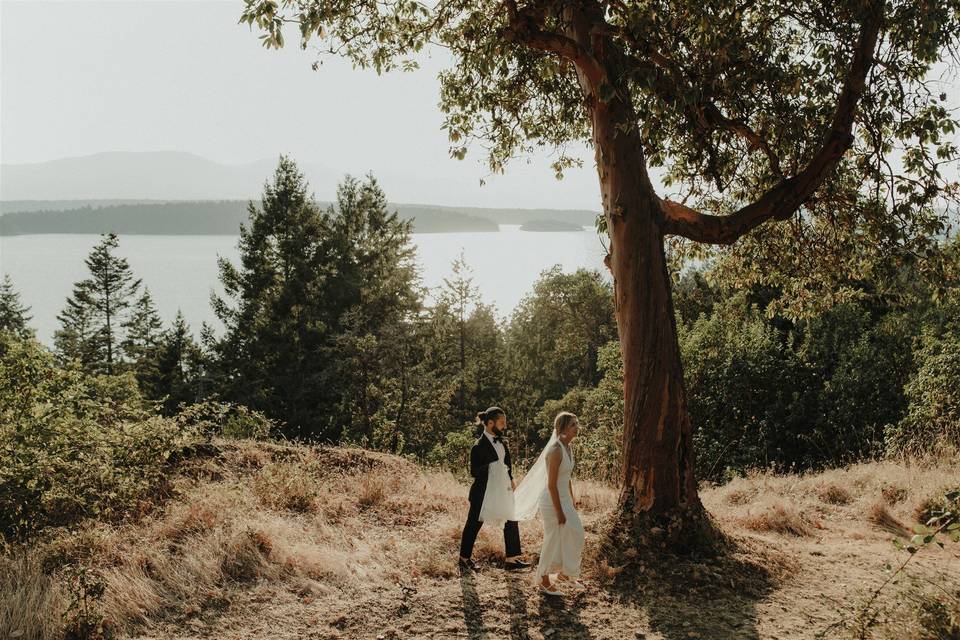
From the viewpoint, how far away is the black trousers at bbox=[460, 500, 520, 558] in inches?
292

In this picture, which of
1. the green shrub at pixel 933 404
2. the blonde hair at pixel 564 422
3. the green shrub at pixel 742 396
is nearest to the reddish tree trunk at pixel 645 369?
the blonde hair at pixel 564 422

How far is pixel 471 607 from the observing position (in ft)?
20.7

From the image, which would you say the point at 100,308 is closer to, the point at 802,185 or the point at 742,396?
the point at 742,396

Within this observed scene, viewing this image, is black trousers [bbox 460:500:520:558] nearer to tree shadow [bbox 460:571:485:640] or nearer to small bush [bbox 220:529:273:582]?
tree shadow [bbox 460:571:485:640]

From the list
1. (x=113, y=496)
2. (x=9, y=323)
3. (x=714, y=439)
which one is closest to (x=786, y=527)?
(x=113, y=496)

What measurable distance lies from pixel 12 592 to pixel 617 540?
6.23 m

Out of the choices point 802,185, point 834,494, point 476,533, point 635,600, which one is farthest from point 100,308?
point 802,185

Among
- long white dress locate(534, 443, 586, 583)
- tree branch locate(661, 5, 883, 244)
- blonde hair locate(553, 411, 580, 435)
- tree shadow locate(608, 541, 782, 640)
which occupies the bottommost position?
tree shadow locate(608, 541, 782, 640)

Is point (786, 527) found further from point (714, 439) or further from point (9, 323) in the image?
point (9, 323)

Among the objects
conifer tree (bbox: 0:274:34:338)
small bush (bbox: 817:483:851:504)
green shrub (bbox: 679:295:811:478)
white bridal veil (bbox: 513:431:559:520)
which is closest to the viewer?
white bridal veil (bbox: 513:431:559:520)

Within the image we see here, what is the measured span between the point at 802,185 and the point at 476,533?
5.78 metres

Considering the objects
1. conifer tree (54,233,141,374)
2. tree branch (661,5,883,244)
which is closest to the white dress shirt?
tree branch (661,5,883,244)

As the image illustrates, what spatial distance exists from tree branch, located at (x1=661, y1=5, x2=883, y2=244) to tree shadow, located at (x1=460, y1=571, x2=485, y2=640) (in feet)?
15.8

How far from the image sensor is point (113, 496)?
8.34m
